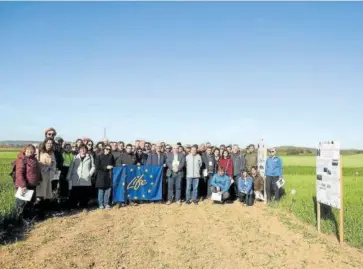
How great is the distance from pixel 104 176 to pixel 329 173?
6549mm

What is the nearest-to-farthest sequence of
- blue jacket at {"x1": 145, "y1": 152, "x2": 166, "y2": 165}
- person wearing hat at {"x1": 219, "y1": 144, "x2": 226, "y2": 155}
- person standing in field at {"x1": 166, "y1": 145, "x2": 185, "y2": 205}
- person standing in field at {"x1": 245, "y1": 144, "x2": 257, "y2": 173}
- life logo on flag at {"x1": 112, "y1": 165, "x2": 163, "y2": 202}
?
life logo on flag at {"x1": 112, "y1": 165, "x2": 163, "y2": 202} < person standing in field at {"x1": 166, "y1": 145, "x2": 185, "y2": 205} < blue jacket at {"x1": 145, "y1": 152, "x2": 166, "y2": 165} < person wearing hat at {"x1": 219, "y1": 144, "x2": 226, "y2": 155} < person standing in field at {"x1": 245, "y1": 144, "x2": 257, "y2": 173}

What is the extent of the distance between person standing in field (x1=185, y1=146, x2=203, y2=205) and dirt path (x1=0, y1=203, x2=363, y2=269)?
2.57 metres

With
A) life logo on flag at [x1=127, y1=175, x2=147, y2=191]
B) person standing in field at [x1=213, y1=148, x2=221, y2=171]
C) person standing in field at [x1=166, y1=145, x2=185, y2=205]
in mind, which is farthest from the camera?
person standing in field at [x1=213, y1=148, x2=221, y2=171]

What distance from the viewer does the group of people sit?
1079 cm

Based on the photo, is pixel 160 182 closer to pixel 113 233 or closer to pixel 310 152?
pixel 113 233

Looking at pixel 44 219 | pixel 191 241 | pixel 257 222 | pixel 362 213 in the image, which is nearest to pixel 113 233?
pixel 191 241

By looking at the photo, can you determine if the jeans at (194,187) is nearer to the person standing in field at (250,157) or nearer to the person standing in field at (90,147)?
the person standing in field at (250,157)

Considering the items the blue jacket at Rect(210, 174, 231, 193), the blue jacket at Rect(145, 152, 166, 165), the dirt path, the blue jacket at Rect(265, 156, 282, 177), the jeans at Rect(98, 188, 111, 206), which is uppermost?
the blue jacket at Rect(145, 152, 166, 165)

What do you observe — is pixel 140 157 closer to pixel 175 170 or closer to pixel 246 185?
pixel 175 170

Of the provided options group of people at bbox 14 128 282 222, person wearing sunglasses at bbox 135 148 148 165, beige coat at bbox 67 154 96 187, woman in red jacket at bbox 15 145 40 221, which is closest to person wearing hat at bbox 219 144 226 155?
group of people at bbox 14 128 282 222

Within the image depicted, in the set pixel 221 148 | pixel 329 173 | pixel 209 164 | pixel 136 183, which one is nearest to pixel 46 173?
pixel 136 183

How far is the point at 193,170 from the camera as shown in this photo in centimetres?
1348

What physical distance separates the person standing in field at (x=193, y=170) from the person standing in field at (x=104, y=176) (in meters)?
2.73

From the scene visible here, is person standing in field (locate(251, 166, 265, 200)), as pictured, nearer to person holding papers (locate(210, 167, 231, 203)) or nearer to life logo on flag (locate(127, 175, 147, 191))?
person holding papers (locate(210, 167, 231, 203))
